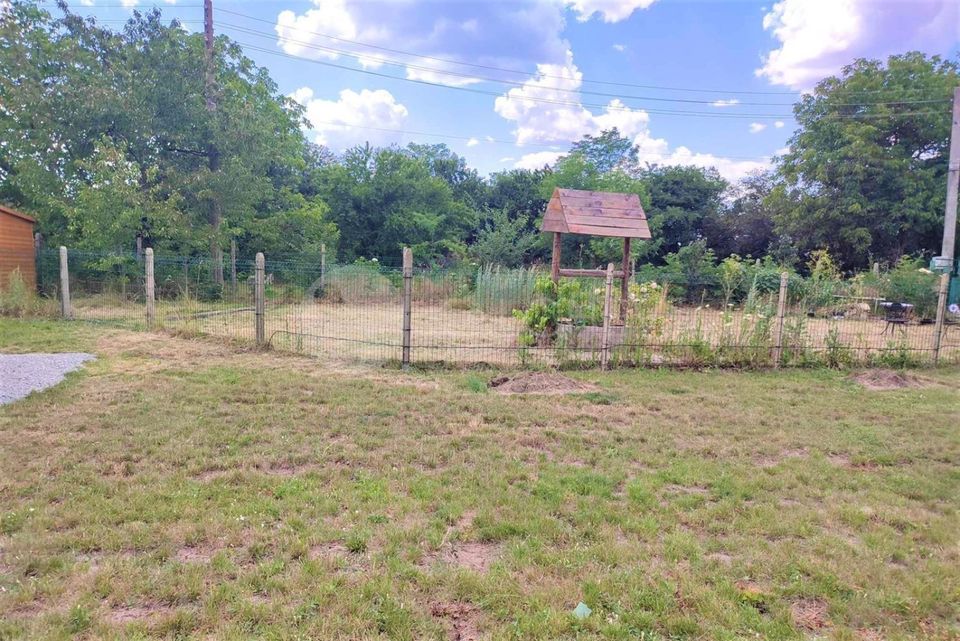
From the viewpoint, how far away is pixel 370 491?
3.44 m

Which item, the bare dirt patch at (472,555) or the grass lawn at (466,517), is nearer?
the grass lawn at (466,517)

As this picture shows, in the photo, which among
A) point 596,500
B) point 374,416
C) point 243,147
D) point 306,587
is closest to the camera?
point 306,587

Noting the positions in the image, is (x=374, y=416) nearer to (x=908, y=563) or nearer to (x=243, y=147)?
(x=908, y=563)

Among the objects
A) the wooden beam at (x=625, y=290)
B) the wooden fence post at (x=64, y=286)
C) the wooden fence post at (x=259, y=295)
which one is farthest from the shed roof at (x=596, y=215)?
the wooden fence post at (x=64, y=286)

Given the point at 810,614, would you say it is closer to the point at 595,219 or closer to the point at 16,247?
the point at 595,219

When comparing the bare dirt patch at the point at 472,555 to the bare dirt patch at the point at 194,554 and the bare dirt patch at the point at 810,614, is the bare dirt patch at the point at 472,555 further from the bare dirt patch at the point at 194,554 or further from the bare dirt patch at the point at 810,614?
the bare dirt patch at the point at 810,614

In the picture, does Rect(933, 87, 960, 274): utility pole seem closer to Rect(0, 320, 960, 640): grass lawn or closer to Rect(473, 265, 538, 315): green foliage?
Rect(473, 265, 538, 315): green foliage

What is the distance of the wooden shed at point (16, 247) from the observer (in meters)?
11.9

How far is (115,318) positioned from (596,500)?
34.2 ft

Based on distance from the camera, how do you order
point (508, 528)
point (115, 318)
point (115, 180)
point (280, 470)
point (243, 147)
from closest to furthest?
point (508, 528), point (280, 470), point (115, 318), point (115, 180), point (243, 147)

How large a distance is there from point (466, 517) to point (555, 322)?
5255 mm

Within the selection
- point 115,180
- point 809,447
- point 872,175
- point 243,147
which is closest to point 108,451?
point 809,447

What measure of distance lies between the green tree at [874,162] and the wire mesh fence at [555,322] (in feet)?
27.2

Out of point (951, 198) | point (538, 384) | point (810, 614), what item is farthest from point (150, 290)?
point (951, 198)
